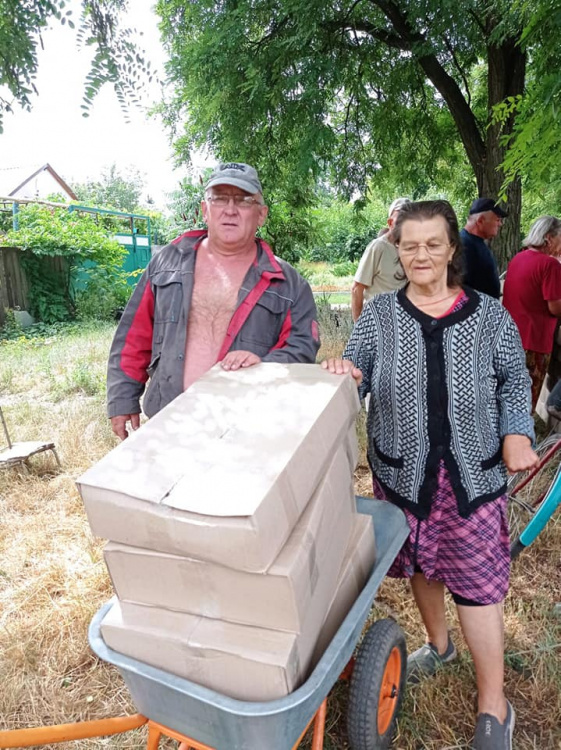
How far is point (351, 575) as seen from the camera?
5.16 ft

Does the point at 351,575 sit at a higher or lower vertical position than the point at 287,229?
lower

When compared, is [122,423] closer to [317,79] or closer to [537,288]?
[537,288]

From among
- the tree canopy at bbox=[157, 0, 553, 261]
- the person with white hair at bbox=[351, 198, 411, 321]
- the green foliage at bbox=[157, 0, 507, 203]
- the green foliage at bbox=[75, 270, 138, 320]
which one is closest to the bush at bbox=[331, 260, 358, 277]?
the green foliage at bbox=[75, 270, 138, 320]

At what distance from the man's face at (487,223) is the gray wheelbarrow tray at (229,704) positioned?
3457 millimetres

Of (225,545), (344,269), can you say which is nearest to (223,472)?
(225,545)

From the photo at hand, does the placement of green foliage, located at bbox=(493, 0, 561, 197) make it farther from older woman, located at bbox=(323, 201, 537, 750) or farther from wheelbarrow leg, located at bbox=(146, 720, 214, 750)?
wheelbarrow leg, located at bbox=(146, 720, 214, 750)

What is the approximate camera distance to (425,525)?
1.88 m

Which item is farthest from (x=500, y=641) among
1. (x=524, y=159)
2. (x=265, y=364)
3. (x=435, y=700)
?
(x=524, y=159)

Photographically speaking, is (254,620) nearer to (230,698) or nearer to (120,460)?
(230,698)

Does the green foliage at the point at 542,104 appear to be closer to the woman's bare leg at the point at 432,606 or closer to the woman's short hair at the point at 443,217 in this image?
the woman's short hair at the point at 443,217

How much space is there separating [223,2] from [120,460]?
426cm

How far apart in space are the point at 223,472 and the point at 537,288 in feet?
11.7

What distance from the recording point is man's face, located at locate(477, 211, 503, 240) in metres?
4.05

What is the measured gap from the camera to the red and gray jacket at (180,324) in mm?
2268
